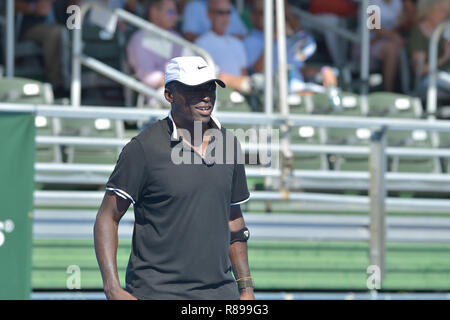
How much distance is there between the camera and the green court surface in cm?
722

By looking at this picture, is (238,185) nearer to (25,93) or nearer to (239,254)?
(239,254)

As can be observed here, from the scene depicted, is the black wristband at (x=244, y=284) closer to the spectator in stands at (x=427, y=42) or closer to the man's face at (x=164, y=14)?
the man's face at (x=164, y=14)

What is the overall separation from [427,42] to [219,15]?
2.47 meters

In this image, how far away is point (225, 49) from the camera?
9633 millimetres

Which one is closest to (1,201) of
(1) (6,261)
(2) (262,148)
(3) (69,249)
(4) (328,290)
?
(1) (6,261)

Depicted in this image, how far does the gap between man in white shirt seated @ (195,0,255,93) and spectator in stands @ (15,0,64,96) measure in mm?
1467

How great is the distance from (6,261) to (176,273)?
8.52 ft

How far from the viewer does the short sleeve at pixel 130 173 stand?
13.4ft

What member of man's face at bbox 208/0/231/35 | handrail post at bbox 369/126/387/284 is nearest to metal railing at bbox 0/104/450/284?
handrail post at bbox 369/126/387/284

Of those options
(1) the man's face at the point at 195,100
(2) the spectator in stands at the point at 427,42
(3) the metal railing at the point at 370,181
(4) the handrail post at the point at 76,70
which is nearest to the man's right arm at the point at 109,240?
(1) the man's face at the point at 195,100

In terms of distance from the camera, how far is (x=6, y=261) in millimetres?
6402

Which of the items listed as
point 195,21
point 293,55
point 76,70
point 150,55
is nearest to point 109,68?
point 76,70

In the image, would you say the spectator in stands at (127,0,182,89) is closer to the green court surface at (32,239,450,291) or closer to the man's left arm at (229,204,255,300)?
the green court surface at (32,239,450,291)

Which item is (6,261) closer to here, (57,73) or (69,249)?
(69,249)
